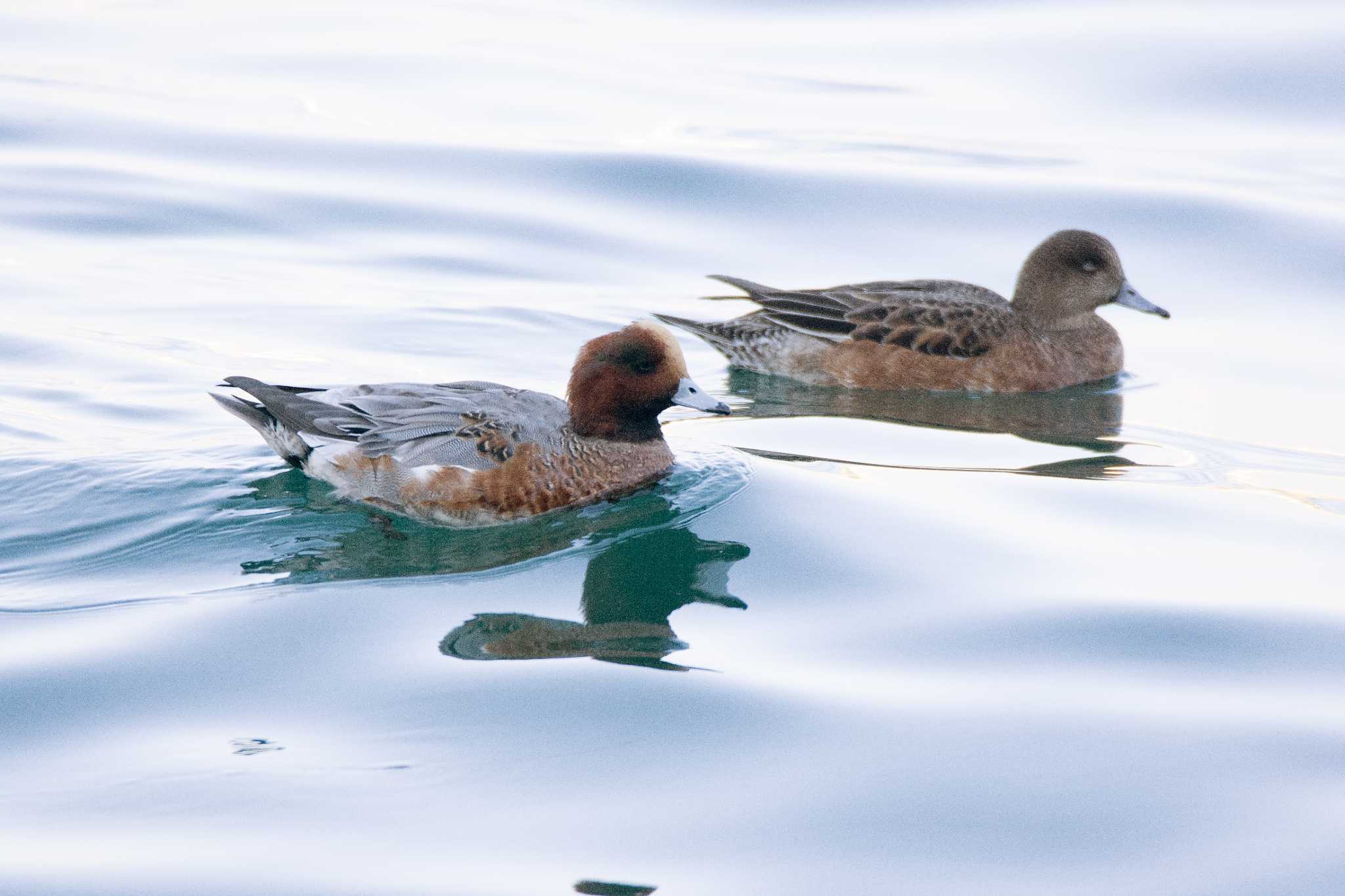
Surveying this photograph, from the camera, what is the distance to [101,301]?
35.3 feet

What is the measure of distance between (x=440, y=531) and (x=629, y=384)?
1.11 m

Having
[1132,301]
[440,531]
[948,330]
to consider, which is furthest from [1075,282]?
[440,531]

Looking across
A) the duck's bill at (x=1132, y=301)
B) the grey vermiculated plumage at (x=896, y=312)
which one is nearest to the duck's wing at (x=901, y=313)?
the grey vermiculated plumage at (x=896, y=312)

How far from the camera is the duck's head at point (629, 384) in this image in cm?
752

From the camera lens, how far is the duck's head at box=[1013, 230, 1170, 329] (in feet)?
35.1

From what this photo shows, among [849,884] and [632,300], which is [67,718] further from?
[632,300]

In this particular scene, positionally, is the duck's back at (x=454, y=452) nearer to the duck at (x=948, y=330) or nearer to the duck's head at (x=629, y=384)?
the duck's head at (x=629, y=384)

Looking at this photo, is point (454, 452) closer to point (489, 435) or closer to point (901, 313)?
point (489, 435)

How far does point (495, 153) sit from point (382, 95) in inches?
82.0

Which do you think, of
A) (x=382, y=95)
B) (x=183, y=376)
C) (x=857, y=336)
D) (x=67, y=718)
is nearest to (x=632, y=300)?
(x=857, y=336)

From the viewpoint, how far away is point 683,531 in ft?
23.7

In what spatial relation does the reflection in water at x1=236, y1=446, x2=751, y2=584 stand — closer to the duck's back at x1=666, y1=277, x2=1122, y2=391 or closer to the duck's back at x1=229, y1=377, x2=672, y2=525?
the duck's back at x1=229, y1=377, x2=672, y2=525

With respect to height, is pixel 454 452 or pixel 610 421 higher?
pixel 610 421

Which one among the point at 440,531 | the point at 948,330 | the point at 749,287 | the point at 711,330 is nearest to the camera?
the point at 440,531
